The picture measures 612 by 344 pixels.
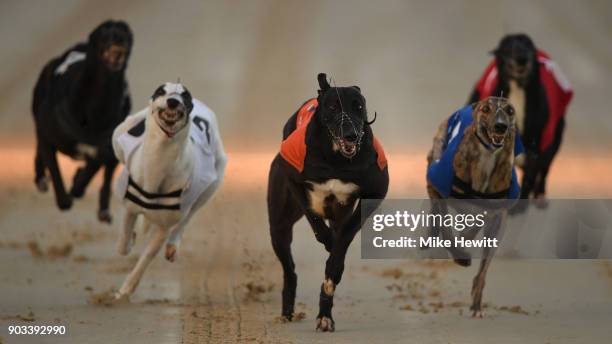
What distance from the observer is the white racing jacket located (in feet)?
26.2

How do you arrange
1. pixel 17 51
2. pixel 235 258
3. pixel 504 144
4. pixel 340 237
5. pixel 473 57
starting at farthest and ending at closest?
pixel 473 57
pixel 17 51
pixel 235 258
pixel 504 144
pixel 340 237

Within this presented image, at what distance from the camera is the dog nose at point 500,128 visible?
23.4 ft

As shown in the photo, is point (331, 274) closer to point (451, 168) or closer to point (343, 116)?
point (343, 116)

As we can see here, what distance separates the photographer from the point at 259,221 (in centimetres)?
1233

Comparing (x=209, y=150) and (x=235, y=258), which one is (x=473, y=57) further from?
(x=209, y=150)

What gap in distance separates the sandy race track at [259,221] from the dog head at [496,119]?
87cm

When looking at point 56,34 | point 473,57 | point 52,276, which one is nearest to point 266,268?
point 52,276

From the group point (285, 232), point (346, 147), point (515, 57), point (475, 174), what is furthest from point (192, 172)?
point (515, 57)

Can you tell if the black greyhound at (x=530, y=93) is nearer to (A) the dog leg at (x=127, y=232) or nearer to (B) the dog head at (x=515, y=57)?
(B) the dog head at (x=515, y=57)

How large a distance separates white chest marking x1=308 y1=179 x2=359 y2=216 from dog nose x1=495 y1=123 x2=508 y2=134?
0.90 meters

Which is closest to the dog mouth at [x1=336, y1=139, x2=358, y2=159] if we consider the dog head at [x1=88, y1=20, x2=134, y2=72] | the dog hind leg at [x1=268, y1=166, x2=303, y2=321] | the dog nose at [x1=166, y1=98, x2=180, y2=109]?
the dog hind leg at [x1=268, y1=166, x2=303, y2=321]

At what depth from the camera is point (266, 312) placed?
7684 mm

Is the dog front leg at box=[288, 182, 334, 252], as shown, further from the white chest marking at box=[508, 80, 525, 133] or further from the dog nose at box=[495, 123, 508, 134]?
the white chest marking at box=[508, 80, 525, 133]

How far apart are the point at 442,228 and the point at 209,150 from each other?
1.48m
